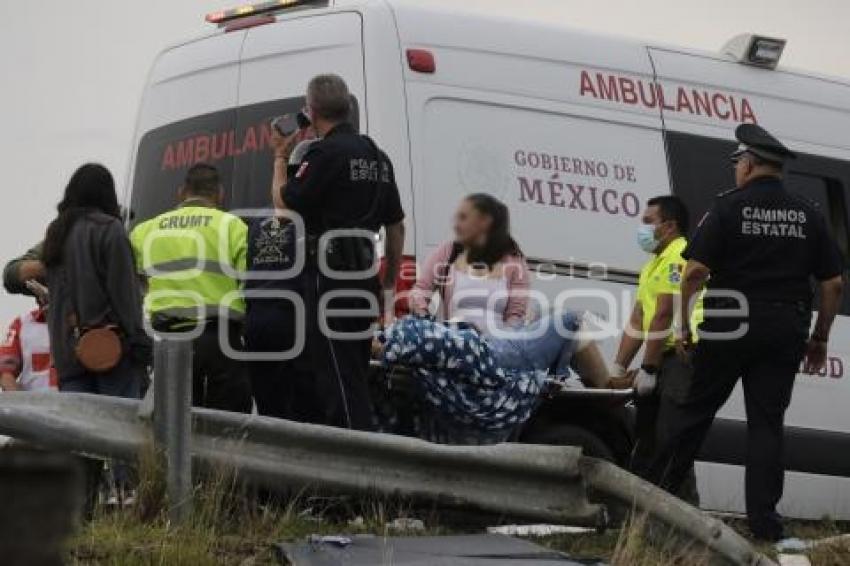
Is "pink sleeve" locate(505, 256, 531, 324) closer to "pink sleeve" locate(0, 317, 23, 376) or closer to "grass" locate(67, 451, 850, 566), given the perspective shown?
"grass" locate(67, 451, 850, 566)

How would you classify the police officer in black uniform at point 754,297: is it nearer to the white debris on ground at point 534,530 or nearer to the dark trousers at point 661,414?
the dark trousers at point 661,414

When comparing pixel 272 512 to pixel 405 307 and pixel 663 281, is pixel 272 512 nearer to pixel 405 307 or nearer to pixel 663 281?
pixel 405 307

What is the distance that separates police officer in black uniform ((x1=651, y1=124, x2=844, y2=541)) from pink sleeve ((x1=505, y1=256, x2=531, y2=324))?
2.27ft

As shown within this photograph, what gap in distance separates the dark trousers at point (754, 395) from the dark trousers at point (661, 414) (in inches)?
8.4

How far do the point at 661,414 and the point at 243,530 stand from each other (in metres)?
2.80

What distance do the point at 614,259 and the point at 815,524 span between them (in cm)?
163

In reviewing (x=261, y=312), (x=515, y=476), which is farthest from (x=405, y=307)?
(x=515, y=476)

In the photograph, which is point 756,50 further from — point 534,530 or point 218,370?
point 534,530

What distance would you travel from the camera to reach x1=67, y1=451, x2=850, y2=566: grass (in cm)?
412

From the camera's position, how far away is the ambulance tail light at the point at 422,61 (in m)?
7.01

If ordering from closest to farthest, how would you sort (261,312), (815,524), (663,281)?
1. (261,312)
2. (663,281)
3. (815,524)

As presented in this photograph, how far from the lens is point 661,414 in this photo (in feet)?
22.8

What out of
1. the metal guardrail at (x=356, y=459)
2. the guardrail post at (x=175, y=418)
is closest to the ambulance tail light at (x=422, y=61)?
the metal guardrail at (x=356, y=459)

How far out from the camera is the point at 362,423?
579 centimetres
